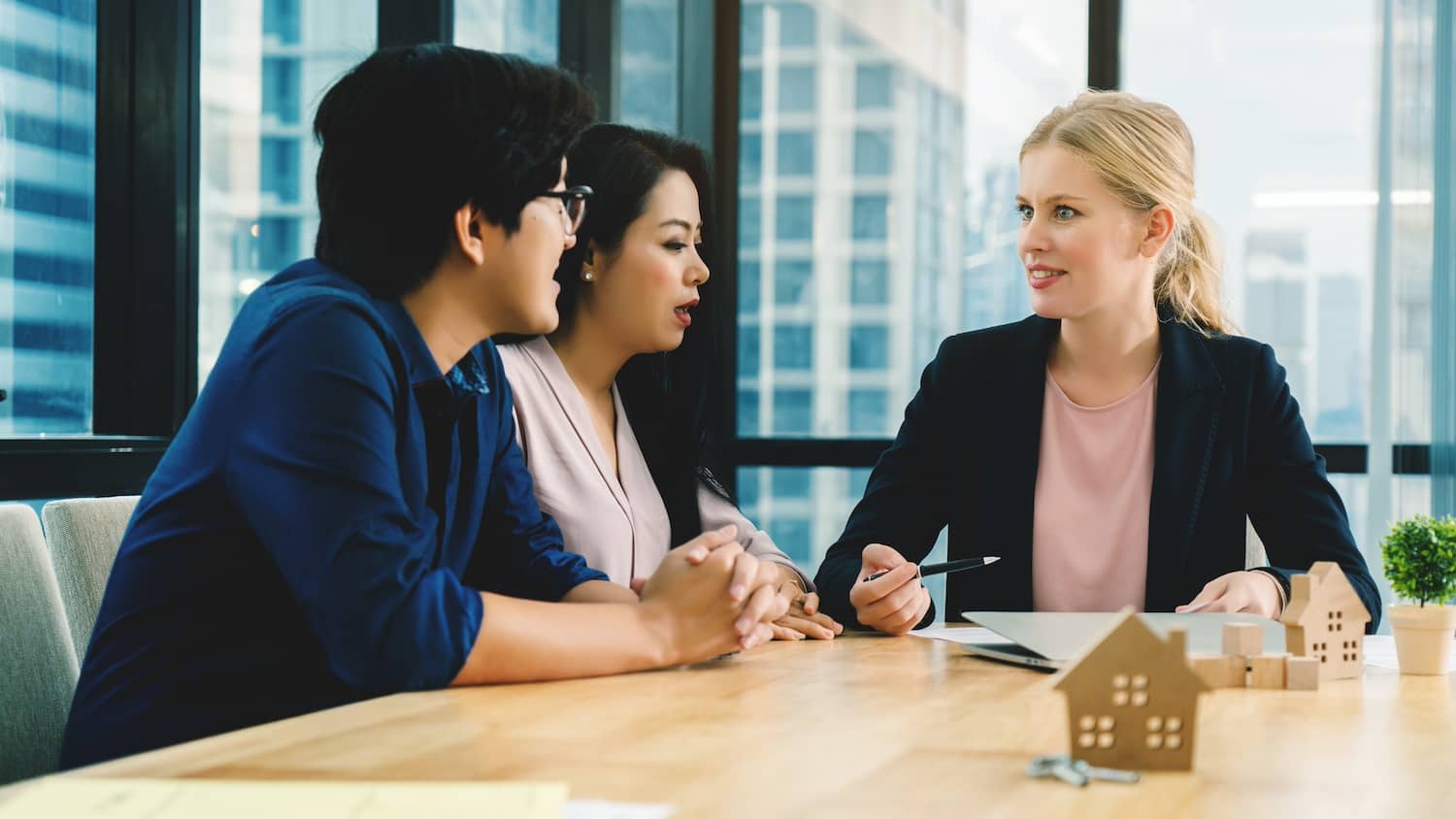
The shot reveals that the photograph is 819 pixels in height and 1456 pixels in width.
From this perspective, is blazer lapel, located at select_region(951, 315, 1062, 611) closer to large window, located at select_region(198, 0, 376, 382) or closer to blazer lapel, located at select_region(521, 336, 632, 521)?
blazer lapel, located at select_region(521, 336, 632, 521)

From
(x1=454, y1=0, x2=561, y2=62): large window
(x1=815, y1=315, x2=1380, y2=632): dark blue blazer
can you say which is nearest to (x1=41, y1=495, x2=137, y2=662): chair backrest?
(x1=815, y1=315, x2=1380, y2=632): dark blue blazer

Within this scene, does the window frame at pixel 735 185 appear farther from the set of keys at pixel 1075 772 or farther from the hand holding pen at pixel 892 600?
the set of keys at pixel 1075 772

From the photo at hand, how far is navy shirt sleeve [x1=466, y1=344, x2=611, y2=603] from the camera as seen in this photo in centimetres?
155

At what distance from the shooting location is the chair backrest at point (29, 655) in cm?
144

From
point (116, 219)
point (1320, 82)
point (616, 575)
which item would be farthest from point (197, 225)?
point (1320, 82)

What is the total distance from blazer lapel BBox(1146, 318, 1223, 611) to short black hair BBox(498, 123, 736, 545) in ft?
2.16

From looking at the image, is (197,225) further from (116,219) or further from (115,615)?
(115,615)

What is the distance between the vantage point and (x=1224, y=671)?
4.19ft

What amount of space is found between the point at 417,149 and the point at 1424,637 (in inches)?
44.7

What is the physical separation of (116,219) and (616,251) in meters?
1.10

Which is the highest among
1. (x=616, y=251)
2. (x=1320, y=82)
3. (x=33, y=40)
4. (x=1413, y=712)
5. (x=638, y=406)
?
(x=1320, y=82)

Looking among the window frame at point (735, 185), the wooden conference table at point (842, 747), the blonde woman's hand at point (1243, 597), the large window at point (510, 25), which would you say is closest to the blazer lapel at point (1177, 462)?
the blonde woman's hand at point (1243, 597)

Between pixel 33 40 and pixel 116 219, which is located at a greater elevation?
pixel 33 40

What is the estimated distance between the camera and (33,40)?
2.39m
